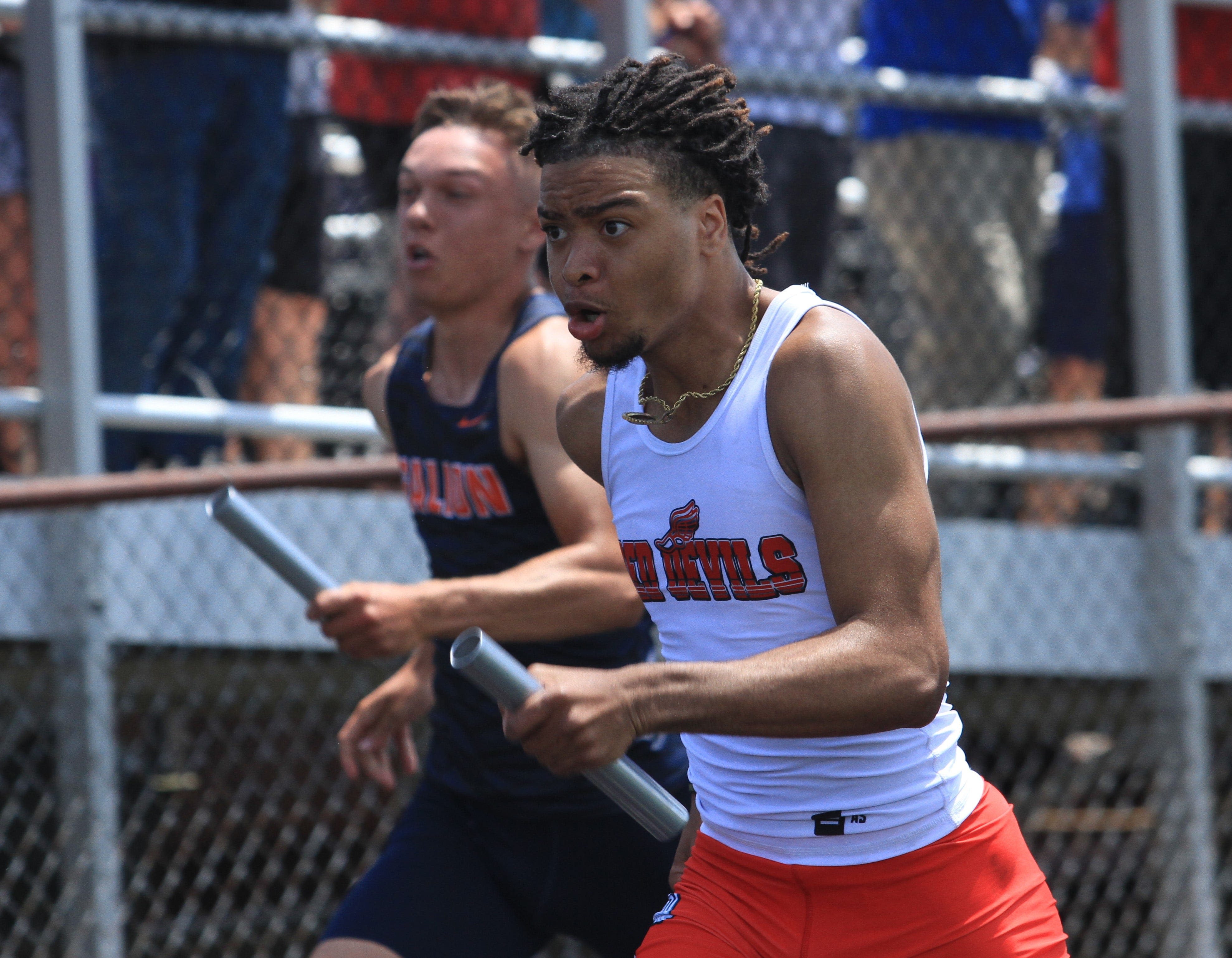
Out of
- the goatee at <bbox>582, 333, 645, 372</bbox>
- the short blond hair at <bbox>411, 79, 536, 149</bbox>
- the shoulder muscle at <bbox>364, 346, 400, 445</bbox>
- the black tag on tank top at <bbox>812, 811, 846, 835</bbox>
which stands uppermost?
the short blond hair at <bbox>411, 79, 536, 149</bbox>

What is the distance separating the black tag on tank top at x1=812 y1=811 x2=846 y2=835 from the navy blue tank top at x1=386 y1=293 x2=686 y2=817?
805 millimetres

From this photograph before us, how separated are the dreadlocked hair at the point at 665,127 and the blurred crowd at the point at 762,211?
2.31 metres

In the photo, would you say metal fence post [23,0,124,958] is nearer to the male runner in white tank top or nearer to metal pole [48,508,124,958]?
metal pole [48,508,124,958]

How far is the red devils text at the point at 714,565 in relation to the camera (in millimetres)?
2252

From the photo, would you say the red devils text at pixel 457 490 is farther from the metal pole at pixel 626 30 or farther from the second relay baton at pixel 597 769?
the metal pole at pixel 626 30

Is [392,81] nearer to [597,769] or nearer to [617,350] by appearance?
[617,350]

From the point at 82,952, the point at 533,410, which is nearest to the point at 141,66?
the point at 533,410

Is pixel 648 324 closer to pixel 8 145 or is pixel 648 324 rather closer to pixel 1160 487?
pixel 8 145

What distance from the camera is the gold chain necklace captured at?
234 cm

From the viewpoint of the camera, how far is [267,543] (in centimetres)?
269

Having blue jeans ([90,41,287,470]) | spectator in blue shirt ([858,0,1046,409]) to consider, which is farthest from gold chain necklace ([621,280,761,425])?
spectator in blue shirt ([858,0,1046,409])

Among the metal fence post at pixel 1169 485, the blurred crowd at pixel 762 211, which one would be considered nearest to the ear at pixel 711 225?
the blurred crowd at pixel 762 211

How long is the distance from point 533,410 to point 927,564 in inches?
44.5

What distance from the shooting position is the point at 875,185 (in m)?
5.42
